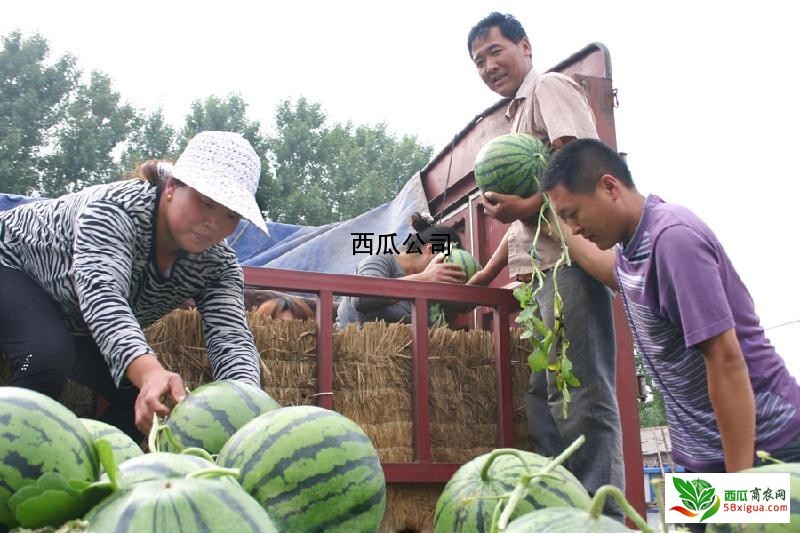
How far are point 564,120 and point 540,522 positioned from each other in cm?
318

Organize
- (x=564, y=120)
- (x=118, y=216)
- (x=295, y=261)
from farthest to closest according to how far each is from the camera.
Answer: (x=295, y=261), (x=564, y=120), (x=118, y=216)

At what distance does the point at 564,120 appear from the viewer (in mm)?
3945

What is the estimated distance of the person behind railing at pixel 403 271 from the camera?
4711mm

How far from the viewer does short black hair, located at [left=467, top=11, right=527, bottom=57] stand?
438 cm

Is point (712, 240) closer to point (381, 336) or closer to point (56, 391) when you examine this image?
point (381, 336)

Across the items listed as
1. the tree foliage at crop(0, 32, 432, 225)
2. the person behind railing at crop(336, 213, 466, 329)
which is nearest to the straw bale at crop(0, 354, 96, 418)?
the person behind railing at crop(336, 213, 466, 329)

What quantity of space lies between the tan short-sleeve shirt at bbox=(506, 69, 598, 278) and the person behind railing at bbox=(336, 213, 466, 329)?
0.59 metres

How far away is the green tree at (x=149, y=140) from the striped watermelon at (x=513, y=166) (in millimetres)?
25932

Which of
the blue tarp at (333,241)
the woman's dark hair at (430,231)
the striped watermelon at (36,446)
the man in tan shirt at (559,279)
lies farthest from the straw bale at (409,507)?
the blue tarp at (333,241)

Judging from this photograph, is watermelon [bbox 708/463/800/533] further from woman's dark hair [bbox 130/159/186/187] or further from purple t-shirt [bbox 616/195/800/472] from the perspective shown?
woman's dark hair [bbox 130/159/186/187]

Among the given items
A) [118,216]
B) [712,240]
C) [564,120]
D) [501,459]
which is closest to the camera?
[501,459]

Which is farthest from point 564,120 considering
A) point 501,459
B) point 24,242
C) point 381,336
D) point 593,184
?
point 501,459

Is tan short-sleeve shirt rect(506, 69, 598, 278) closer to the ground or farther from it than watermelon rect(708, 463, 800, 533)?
farther from it

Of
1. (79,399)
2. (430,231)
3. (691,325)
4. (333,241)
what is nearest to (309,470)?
(691,325)
